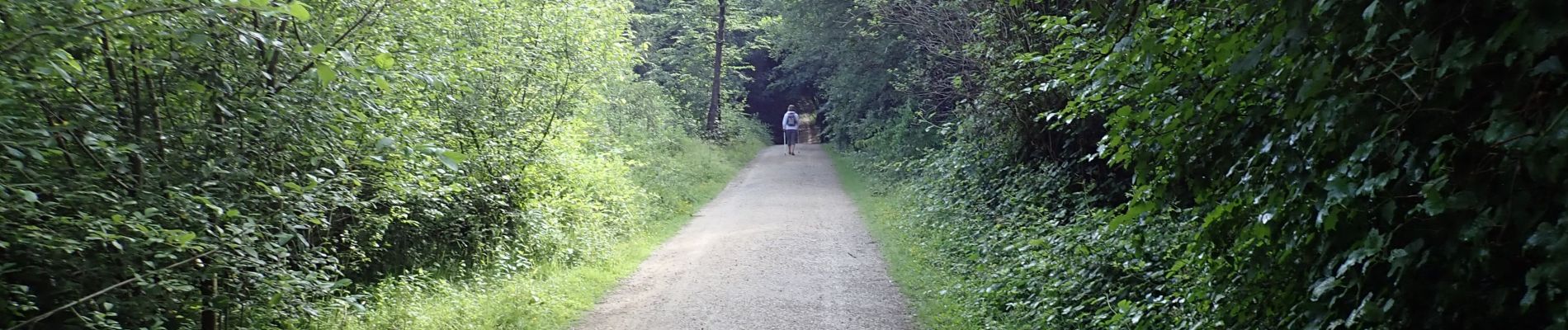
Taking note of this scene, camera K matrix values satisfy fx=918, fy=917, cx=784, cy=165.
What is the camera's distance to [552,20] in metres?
10.5

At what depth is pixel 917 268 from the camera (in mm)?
9711

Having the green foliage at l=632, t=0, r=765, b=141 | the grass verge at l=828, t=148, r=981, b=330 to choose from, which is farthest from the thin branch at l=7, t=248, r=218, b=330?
the green foliage at l=632, t=0, r=765, b=141

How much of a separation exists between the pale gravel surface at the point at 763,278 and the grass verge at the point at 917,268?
0.55 ft

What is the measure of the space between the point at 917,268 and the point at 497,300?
4286 mm

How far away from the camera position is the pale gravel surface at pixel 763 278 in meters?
7.62

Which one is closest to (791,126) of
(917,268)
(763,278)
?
(917,268)

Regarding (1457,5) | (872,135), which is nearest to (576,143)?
(1457,5)

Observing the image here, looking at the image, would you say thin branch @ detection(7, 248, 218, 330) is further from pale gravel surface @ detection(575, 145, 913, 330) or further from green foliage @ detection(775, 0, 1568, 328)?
green foliage @ detection(775, 0, 1568, 328)

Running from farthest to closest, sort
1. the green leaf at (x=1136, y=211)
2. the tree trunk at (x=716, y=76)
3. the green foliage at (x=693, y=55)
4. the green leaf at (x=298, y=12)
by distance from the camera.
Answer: the green foliage at (x=693, y=55), the tree trunk at (x=716, y=76), the green leaf at (x=1136, y=211), the green leaf at (x=298, y=12)

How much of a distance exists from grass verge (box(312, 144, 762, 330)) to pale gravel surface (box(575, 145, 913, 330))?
238 millimetres

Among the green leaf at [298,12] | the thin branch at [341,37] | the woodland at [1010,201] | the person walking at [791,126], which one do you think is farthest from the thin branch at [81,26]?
the person walking at [791,126]

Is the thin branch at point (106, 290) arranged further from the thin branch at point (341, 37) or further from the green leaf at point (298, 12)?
the green leaf at point (298, 12)

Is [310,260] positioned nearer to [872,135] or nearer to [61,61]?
[61,61]

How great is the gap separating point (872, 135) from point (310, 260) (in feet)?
65.3
